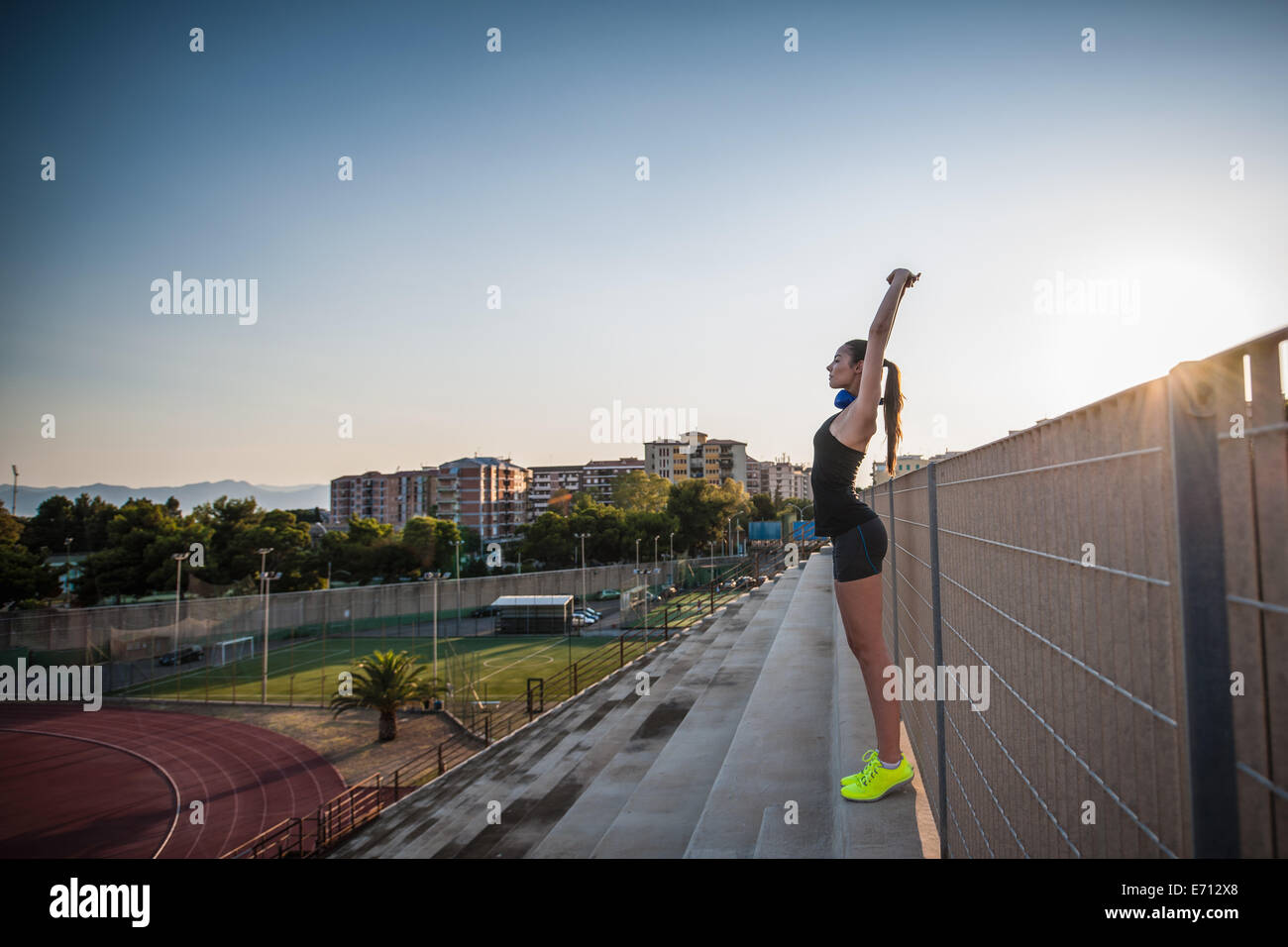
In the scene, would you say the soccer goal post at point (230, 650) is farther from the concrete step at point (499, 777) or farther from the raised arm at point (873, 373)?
the raised arm at point (873, 373)

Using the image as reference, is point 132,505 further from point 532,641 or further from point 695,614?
point 695,614

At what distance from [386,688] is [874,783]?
18820 mm

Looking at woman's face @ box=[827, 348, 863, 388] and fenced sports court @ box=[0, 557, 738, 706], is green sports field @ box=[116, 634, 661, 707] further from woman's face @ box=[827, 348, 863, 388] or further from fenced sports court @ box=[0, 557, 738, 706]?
woman's face @ box=[827, 348, 863, 388]

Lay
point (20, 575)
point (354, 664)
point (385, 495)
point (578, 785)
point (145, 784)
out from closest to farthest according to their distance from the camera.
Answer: point (578, 785) < point (145, 784) < point (354, 664) < point (20, 575) < point (385, 495)

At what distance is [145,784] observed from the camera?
57.5 feet

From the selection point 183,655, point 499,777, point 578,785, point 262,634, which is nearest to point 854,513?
point 578,785

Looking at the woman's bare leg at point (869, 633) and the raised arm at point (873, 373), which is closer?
the raised arm at point (873, 373)

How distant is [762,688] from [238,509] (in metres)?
50.9

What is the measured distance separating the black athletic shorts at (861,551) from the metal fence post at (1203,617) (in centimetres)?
172

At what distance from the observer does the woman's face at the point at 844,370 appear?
8.83ft

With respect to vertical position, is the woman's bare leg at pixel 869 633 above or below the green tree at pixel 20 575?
above

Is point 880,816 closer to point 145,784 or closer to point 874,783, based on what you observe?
point 874,783

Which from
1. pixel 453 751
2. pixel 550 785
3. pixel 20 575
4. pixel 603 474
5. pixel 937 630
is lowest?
pixel 453 751

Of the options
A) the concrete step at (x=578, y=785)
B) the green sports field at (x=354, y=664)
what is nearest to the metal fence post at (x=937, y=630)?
the concrete step at (x=578, y=785)
